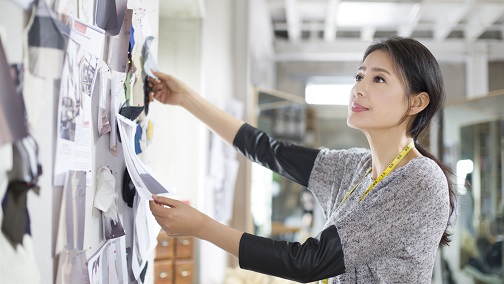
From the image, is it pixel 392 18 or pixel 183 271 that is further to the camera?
pixel 392 18

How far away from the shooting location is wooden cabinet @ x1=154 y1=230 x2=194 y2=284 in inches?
117

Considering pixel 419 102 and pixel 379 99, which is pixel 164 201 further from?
pixel 419 102

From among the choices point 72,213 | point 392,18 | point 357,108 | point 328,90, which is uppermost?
point 392,18

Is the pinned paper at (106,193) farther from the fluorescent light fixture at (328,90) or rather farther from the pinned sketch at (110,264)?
the fluorescent light fixture at (328,90)

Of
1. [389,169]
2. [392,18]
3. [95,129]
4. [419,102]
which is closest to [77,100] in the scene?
[95,129]

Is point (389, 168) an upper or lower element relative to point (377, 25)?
lower

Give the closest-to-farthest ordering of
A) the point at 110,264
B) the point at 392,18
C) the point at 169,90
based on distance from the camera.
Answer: the point at 110,264, the point at 169,90, the point at 392,18

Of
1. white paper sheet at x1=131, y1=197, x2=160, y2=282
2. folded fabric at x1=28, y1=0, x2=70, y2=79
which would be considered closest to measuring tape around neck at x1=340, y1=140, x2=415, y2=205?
white paper sheet at x1=131, y1=197, x2=160, y2=282

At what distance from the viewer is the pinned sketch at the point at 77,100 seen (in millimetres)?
827

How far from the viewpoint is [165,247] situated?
3.00 metres

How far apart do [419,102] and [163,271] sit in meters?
1.82

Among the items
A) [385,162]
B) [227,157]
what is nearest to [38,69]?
[385,162]

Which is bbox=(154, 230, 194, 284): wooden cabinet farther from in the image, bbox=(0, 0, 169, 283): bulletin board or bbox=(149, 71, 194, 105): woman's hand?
bbox=(0, 0, 169, 283): bulletin board

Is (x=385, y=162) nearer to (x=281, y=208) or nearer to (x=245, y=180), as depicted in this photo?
(x=245, y=180)
